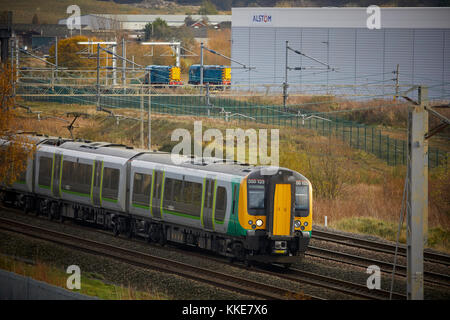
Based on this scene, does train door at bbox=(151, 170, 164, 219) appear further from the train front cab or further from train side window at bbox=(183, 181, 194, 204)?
the train front cab

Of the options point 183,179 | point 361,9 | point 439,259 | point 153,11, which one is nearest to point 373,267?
point 439,259

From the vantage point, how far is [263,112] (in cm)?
5597

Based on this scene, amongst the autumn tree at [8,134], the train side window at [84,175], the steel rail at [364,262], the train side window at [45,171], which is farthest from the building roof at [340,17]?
the autumn tree at [8,134]

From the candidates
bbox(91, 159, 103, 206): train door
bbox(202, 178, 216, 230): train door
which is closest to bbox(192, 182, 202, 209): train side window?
bbox(202, 178, 216, 230): train door

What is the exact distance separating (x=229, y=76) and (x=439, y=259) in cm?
4597

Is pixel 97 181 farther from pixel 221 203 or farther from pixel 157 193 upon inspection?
pixel 221 203

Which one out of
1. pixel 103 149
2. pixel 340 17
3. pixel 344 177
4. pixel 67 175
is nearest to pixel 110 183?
pixel 103 149

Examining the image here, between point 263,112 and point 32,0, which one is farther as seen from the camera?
point 32,0

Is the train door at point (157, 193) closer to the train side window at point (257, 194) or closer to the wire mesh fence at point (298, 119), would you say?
the train side window at point (257, 194)

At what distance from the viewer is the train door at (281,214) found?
66.3ft

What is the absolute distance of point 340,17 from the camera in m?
64.1

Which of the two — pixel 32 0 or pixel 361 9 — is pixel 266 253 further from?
pixel 32 0

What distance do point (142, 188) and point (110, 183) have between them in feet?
6.24
